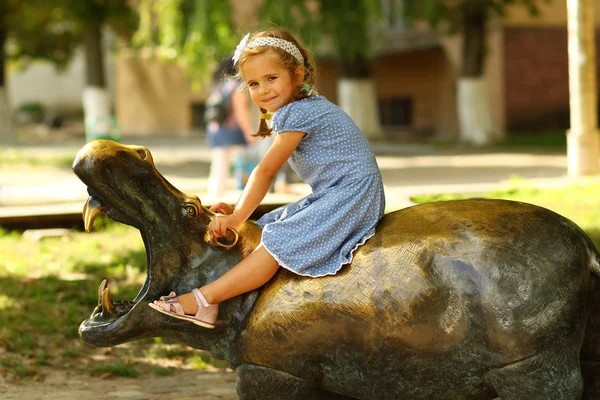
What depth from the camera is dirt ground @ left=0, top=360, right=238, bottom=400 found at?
14.8ft

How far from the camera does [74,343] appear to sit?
554 centimetres

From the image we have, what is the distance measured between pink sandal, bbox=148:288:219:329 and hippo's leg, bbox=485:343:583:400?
981 mm

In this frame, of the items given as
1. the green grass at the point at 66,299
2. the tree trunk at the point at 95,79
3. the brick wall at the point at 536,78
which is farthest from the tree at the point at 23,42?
the green grass at the point at 66,299

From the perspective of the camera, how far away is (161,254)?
346 centimetres

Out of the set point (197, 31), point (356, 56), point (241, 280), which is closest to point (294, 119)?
point (241, 280)

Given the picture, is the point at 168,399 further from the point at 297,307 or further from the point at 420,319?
the point at 420,319

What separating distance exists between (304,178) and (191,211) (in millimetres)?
446

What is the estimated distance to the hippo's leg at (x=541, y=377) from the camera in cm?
304

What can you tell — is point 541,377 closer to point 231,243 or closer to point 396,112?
point 231,243

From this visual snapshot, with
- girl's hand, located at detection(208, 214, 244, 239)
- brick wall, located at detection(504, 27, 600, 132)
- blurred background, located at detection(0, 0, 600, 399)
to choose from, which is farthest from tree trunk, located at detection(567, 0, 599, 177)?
brick wall, located at detection(504, 27, 600, 132)

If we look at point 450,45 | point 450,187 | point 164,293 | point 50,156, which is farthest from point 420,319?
point 450,45

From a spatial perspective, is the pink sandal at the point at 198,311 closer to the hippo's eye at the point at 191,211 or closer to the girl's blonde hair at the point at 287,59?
the hippo's eye at the point at 191,211

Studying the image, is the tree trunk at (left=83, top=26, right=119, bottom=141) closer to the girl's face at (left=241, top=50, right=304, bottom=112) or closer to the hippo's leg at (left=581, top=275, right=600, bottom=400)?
the girl's face at (left=241, top=50, right=304, bottom=112)

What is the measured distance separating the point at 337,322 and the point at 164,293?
2.24ft
